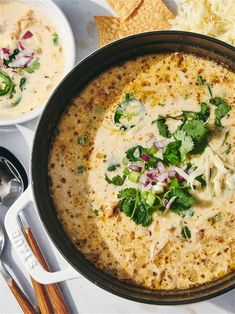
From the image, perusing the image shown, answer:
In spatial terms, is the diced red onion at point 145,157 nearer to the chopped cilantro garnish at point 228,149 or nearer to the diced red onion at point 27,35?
the chopped cilantro garnish at point 228,149

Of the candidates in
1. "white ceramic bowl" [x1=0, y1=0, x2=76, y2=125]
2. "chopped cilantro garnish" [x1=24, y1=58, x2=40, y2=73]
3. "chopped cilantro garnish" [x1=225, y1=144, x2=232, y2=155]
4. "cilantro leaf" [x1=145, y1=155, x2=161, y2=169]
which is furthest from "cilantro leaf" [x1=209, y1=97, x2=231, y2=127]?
"chopped cilantro garnish" [x1=24, y1=58, x2=40, y2=73]

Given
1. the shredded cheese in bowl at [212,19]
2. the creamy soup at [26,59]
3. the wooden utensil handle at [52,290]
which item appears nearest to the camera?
the shredded cheese in bowl at [212,19]

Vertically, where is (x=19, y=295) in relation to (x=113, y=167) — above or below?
below

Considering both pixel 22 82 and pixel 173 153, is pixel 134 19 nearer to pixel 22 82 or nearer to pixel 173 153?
pixel 22 82

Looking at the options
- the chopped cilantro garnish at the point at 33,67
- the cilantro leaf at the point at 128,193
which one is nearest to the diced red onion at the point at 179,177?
the cilantro leaf at the point at 128,193

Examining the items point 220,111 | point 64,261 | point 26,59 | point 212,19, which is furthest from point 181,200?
point 26,59

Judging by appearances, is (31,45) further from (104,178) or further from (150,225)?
(150,225)
